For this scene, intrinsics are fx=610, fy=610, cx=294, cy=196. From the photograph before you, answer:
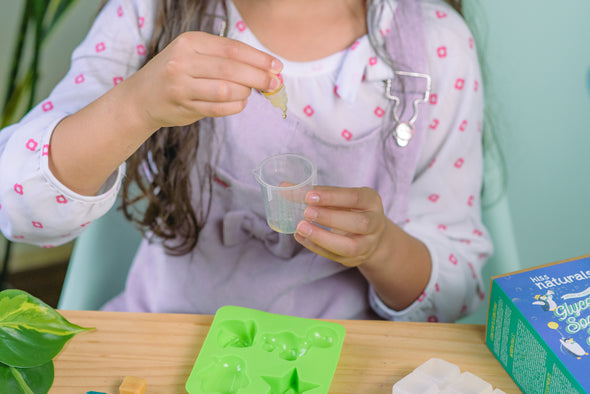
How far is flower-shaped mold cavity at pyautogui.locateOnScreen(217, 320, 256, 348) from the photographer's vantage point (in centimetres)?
66

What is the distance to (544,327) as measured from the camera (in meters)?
0.57

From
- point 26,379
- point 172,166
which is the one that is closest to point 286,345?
point 26,379

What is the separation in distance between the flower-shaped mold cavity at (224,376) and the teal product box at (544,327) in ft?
0.86

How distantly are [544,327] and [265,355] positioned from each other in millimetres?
270

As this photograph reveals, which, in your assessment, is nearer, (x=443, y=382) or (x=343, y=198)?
(x=443, y=382)

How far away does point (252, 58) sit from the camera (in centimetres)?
59

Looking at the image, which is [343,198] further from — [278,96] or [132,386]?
[132,386]

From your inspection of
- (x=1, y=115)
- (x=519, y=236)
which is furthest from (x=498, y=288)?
(x=1, y=115)

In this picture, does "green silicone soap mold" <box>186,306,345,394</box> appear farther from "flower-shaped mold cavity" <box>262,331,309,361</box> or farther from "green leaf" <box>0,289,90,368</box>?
"green leaf" <box>0,289,90,368</box>

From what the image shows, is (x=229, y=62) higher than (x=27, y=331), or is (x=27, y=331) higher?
(x=229, y=62)

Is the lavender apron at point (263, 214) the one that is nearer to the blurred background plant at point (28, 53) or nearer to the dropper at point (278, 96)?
the dropper at point (278, 96)

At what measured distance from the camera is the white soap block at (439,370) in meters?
0.59

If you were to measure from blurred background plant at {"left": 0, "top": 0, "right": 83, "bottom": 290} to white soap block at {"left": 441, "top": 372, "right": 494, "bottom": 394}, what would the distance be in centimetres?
121

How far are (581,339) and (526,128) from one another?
2.37ft
